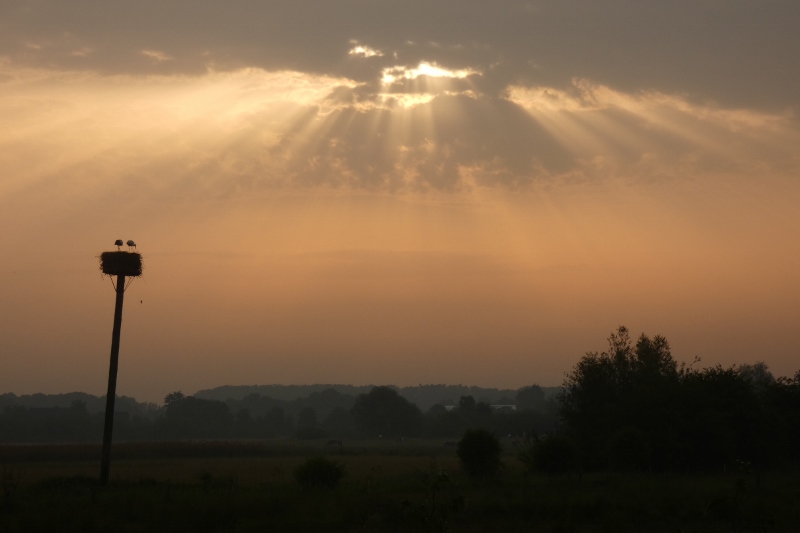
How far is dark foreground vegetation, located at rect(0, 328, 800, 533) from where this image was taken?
85.8 ft

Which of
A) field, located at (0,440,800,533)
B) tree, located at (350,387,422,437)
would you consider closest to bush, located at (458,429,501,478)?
field, located at (0,440,800,533)

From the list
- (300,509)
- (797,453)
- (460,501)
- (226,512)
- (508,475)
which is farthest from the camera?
(797,453)

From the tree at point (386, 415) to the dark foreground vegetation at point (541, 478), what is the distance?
74.9 metres

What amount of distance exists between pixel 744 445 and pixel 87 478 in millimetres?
35427

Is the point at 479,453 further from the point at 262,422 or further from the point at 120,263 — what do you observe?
the point at 262,422

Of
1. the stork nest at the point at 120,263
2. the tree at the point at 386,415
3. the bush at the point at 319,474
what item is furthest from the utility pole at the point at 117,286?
the tree at the point at 386,415

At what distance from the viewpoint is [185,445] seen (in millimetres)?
74688

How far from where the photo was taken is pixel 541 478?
1523 inches

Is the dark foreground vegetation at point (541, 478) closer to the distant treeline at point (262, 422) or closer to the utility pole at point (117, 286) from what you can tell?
the utility pole at point (117, 286)

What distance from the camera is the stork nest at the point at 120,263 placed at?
37156mm

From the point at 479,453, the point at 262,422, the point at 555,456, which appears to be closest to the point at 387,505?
the point at 479,453

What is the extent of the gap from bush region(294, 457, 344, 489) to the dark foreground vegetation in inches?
3.3

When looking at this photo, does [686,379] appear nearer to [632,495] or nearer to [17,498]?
[632,495]

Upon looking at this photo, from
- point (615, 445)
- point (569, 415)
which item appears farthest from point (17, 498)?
point (569, 415)
